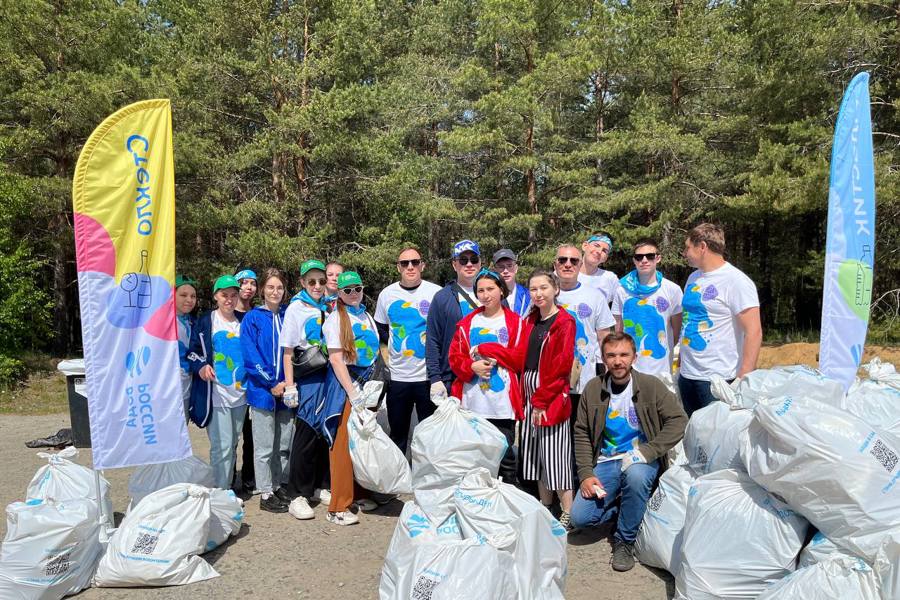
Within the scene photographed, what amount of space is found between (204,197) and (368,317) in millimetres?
12522

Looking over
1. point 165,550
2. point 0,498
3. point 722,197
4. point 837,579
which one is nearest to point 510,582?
point 837,579

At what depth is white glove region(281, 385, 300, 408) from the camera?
4363 mm

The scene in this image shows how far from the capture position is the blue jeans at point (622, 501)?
11.9 ft

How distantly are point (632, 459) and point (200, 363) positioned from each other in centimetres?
295

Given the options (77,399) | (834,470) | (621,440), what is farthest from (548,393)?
(77,399)

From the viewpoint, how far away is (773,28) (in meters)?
14.9

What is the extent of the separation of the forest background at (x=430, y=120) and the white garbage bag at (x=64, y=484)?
9327 mm

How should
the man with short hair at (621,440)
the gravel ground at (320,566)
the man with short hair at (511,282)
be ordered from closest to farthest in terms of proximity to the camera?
the gravel ground at (320,566) → the man with short hair at (621,440) → the man with short hair at (511,282)

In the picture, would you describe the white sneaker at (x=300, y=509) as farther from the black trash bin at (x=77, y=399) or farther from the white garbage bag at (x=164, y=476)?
the black trash bin at (x=77, y=399)

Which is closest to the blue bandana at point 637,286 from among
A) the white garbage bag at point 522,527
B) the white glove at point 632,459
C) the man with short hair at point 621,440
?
the man with short hair at point 621,440

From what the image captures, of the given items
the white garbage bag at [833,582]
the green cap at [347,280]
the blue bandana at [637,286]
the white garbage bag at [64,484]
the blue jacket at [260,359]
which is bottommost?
the white garbage bag at [833,582]

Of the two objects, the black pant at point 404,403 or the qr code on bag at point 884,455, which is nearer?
the qr code on bag at point 884,455

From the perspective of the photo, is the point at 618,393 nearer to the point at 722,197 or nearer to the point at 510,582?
the point at 510,582

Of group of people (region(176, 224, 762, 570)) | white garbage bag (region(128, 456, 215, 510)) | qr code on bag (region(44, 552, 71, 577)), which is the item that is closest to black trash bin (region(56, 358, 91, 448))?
group of people (region(176, 224, 762, 570))
